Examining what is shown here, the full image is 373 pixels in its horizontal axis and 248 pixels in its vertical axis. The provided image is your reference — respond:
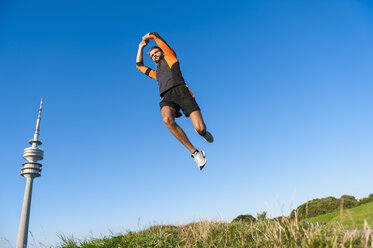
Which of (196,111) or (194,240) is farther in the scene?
(196,111)

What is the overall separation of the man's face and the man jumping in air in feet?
0.37

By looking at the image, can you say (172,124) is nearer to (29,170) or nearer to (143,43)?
(143,43)

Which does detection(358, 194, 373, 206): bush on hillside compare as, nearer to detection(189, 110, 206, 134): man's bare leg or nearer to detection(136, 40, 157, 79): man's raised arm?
detection(189, 110, 206, 134): man's bare leg

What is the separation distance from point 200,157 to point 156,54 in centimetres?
224

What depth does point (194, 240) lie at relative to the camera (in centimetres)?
493

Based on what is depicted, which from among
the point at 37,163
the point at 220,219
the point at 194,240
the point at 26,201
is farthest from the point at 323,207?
the point at 26,201

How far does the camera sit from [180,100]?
547cm

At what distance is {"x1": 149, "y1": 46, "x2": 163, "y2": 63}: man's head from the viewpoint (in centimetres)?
596

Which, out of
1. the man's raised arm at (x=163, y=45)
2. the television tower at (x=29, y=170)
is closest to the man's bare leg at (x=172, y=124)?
the man's raised arm at (x=163, y=45)

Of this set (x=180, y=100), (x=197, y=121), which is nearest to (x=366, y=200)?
(x=197, y=121)

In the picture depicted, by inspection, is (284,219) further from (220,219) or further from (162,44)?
(162,44)

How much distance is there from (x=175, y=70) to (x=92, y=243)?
3903 millimetres

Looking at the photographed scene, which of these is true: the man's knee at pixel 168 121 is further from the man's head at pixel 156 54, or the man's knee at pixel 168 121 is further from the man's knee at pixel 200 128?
the man's head at pixel 156 54

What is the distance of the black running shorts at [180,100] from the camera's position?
215 inches
